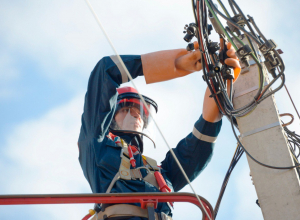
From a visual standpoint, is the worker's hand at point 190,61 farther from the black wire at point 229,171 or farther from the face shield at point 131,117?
the face shield at point 131,117

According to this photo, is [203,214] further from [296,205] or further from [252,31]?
[252,31]

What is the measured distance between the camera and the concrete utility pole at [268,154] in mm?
2723

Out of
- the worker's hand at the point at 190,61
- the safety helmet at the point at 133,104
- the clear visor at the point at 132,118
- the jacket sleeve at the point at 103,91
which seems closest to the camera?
the worker's hand at the point at 190,61

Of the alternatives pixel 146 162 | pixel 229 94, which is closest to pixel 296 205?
pixel 229 94

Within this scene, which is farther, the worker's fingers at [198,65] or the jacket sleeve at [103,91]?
the jacket sleeve at [103,91]

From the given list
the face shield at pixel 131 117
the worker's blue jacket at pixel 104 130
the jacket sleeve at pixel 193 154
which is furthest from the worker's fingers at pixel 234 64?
the face shield at pixel 131 117

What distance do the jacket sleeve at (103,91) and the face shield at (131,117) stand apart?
0.97 metres

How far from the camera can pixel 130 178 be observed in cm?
388

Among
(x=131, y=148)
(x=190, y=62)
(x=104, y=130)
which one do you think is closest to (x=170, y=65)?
(x=190, y=62)

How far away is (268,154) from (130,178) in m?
1.40

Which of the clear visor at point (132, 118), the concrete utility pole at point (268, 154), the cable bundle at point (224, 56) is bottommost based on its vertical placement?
the concrete utility pole at point (268, 154)

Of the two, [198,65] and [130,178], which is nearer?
[198,65]

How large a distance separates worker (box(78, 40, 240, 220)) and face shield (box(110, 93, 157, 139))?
0.17 meters

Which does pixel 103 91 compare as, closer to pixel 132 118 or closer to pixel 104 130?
pixel 104 130
